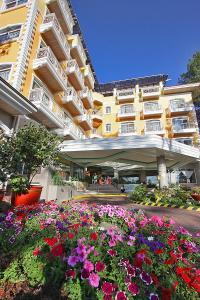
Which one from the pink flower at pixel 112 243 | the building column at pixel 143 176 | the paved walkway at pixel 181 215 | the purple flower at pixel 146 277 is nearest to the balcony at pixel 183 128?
the building column at pixel 143 176

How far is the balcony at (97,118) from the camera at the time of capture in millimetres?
31922

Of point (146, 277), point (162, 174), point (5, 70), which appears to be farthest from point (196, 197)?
point (5, 70)

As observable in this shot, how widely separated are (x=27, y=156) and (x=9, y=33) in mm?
12955

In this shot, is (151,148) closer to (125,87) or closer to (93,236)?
(93,236)

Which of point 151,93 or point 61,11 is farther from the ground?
point 61,11

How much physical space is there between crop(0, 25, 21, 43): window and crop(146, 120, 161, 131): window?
21.9 m

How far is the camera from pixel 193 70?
30.4 metres

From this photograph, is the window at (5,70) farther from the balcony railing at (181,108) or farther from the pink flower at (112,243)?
the balcony railing at (181,108)

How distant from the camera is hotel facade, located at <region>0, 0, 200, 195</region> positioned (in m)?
13.2

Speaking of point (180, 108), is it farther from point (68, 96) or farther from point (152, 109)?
point (68, 96)

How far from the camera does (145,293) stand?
6.65 feet

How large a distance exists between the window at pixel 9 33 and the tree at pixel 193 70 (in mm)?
26226

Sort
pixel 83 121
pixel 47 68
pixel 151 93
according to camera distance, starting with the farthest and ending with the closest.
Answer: pixel 151 93, pixel 83 121, pixel 47 68

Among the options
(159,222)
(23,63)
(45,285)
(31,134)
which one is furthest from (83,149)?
(45,285)
